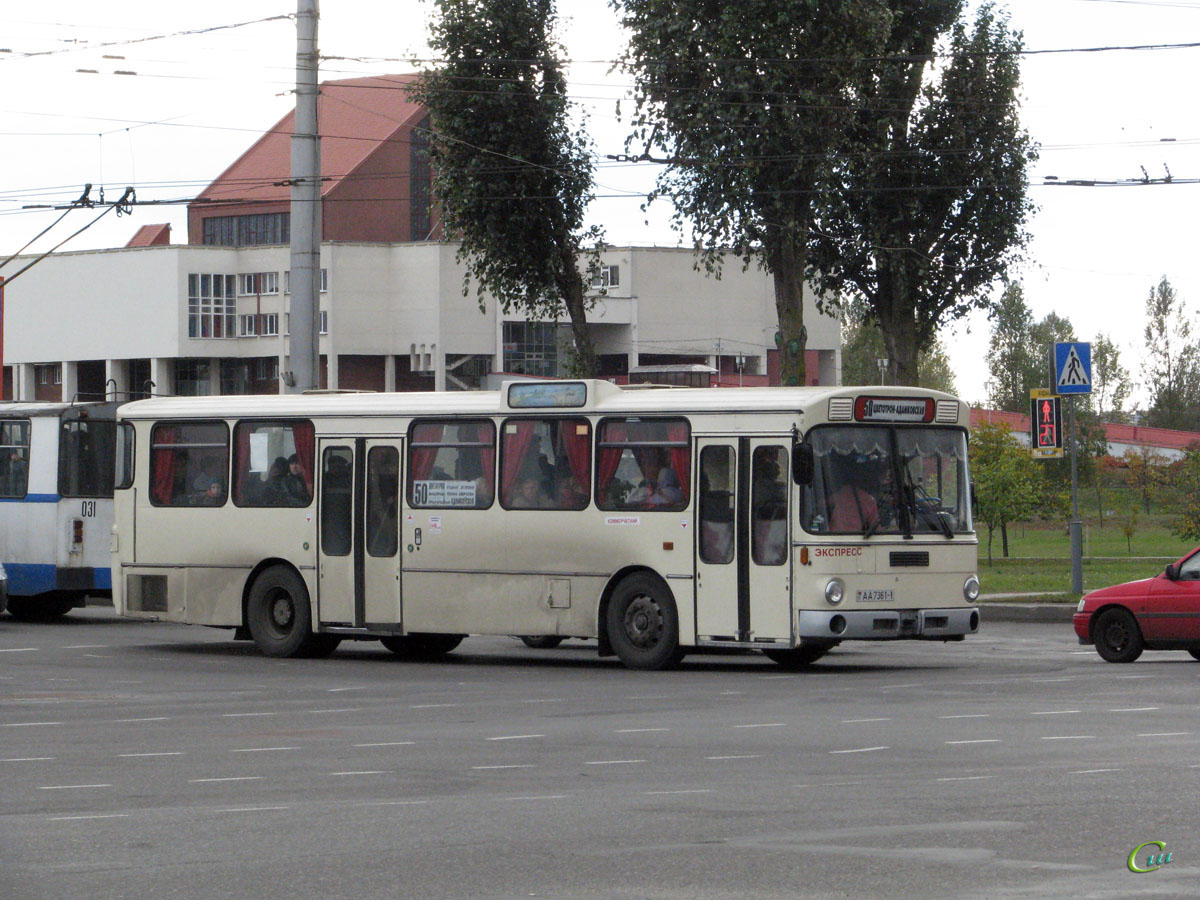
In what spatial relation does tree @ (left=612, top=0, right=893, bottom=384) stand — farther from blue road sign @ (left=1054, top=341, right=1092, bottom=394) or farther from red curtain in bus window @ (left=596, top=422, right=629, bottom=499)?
red curtain in bus window @ (left=596, top=422, right=629, bottom=499)

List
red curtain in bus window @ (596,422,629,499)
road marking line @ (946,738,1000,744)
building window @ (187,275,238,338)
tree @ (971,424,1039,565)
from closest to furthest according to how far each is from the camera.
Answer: road marking line @ (946,738,1000,744) < red curtain in bus window @ (596,422,629,499) < tree @ (971,424,1039,565) < building window @ (187,275,238,338)

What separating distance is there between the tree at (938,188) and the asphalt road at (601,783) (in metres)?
22.2

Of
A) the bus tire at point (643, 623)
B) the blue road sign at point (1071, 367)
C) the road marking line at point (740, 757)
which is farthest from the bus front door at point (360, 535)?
the blue road sign at point (1071, 367)

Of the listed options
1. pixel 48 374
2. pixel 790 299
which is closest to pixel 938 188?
pixel 790 299

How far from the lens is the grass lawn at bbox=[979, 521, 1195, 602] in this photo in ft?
111

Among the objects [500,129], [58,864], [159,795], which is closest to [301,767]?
[159,795]

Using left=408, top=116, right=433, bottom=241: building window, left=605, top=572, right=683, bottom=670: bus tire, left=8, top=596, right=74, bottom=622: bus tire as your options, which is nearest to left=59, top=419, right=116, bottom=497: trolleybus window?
left=8, top=596, right=74, bottom=622: bus tire

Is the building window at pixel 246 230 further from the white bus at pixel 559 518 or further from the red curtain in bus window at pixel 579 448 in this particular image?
the red curtain in bus window at pixel 579 448

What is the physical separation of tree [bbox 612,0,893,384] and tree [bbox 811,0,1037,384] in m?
3.58

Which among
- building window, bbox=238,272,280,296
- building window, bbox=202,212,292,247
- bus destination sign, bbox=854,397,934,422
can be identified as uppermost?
building window, bbox=202,212,292,247

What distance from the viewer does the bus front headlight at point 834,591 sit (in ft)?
59.7

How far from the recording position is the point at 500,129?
38344 millimetres

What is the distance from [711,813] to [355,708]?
263 inches

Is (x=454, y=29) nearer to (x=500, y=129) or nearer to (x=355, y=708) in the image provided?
(x=500, y=129)
